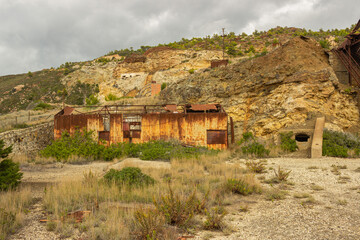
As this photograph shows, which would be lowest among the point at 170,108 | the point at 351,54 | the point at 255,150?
the point at 255,150

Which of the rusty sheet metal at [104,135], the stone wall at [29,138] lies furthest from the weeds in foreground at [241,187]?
the stone wall at [29,138]

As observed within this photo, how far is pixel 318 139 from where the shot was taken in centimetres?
1115

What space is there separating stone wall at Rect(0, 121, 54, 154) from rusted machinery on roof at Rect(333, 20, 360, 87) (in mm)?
20918

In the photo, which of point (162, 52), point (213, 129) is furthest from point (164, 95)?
point (162, 52)

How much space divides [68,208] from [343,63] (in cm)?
1830

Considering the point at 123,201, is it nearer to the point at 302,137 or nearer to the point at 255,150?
the point at 255,150

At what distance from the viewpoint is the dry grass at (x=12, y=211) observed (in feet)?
12.4

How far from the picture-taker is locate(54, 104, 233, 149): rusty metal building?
13.6 m

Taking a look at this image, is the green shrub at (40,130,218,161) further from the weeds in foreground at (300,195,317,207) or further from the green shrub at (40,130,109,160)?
the weeds in foreground at (300,195,317,207)

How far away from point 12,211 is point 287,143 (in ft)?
38.3

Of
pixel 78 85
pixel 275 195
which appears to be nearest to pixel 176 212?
pixel 275 195

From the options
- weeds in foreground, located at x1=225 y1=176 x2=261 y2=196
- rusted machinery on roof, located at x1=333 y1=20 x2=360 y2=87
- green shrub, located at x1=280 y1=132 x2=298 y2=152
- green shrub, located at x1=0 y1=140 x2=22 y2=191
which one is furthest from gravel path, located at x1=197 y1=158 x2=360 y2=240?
rusted machinery on roof, located at x1=333 y1=20 x2=360 y2=87

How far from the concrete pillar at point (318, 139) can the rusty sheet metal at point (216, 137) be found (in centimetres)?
449

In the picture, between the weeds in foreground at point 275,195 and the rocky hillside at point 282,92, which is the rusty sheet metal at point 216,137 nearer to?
the rocky hillside at point 282,92
